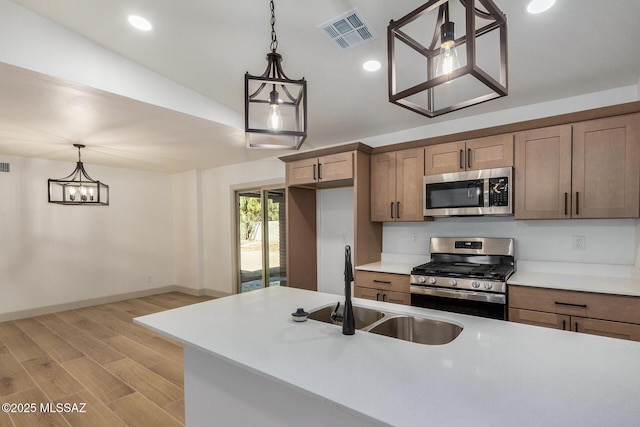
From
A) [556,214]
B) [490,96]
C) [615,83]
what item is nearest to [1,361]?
[490,96]

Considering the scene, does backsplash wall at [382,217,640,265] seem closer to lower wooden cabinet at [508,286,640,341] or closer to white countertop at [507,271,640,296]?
white countertop at [507,271,640,296]

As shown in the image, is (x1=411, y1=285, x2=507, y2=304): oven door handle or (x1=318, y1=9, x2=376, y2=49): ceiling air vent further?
(x1=411, y1=285, x2=507, y2=304): oven door handle

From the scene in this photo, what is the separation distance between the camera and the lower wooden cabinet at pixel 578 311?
204 centimetres

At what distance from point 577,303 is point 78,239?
21.4 ft

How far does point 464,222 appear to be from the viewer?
3232 millimetres

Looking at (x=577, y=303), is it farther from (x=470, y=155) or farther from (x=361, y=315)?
(x=361, y=315)

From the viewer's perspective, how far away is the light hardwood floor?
2326 mm

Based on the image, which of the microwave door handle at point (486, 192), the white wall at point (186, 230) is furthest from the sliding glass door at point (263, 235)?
the microwave door handle at point (486, 192)

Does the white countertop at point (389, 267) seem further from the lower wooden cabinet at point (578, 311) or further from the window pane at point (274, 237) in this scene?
the window pane at point (274, 237)

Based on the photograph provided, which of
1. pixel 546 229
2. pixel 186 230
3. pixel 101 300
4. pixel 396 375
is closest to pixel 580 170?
pixel 546 229

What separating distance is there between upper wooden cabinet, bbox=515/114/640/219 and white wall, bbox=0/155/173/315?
6.05 metres

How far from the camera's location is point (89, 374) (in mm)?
2924

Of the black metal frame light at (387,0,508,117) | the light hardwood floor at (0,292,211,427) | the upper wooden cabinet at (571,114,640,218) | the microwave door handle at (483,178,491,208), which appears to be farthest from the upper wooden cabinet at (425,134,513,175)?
the light hardwood floor at (0,292,211,427)

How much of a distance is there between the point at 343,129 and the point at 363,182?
78cm
